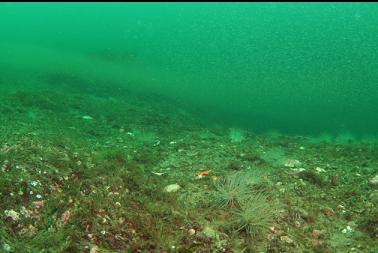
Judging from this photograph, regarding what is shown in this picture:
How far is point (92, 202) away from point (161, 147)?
392cm

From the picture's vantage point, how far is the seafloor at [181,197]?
474 centimetres

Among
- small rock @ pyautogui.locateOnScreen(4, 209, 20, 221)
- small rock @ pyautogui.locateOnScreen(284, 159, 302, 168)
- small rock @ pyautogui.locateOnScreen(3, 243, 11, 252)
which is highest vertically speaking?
small rock @ pyautogui.locateOnScreen(4, 209, 20, 221)

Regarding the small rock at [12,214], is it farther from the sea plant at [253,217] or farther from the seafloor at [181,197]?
the sea plant at [253,217]

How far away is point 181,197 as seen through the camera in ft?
19.5

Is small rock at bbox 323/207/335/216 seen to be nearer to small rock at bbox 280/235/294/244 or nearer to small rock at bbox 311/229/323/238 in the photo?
small rock at bbox 311/229/323/238

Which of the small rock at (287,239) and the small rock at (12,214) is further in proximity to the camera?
the small rock at (287,239)

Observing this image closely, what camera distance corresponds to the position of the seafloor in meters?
4.74

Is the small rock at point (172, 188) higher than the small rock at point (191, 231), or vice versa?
the small rock at point (191, 231)

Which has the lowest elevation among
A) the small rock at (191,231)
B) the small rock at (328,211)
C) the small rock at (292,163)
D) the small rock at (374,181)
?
the small rock at (292,163)

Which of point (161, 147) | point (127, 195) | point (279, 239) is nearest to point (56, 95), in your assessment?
point (161, 147)

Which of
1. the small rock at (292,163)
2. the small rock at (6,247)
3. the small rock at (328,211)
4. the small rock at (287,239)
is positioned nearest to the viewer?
the small rock at (6,247)

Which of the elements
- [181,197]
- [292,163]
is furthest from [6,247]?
[292,163]

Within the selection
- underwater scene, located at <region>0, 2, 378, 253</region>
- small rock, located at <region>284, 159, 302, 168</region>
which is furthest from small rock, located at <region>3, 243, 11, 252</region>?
small rock, located at <region>284, 159, 302, 168</region>

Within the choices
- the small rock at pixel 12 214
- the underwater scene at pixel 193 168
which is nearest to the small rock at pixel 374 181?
the underwater scene at pixel 193 168
